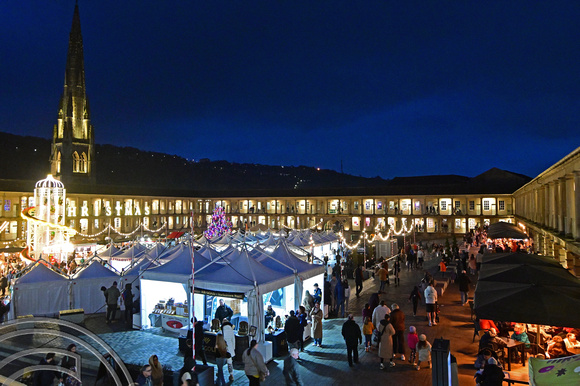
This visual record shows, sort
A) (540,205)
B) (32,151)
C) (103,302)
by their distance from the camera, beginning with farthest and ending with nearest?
(32,151)
(540,205)
(103,302)

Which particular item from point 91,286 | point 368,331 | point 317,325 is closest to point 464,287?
point 368,331

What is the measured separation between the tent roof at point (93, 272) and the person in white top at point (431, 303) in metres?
11.6

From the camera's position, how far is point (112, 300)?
13.6 metres

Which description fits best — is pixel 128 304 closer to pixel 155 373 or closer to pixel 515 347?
pixel 155 373

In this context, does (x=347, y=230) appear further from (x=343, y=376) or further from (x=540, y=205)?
(x=343, y=376)

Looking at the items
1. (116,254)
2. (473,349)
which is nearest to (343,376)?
(473,349)

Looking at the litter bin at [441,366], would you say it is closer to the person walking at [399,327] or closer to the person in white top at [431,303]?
the person walking at [399,327]

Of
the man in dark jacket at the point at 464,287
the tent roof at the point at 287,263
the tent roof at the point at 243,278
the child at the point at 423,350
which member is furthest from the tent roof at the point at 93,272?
the man in dark jacket at the point at 464,287

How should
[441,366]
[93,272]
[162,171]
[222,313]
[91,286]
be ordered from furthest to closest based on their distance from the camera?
[162,171] → [93,272] → [91,286] → [222,313] → [441,366]

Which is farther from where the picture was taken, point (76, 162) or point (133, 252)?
point (76, 162)

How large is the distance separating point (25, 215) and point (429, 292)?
65.0 ft

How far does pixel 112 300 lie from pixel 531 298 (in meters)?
12.4

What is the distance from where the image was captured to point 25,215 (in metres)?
20.4

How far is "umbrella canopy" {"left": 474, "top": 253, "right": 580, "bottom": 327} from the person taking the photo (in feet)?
23.2
